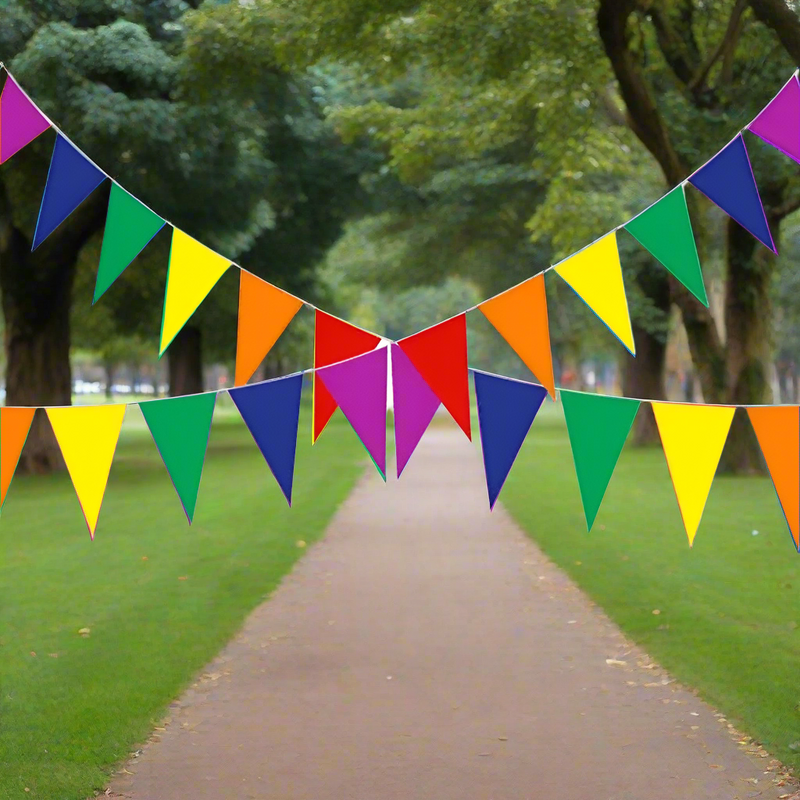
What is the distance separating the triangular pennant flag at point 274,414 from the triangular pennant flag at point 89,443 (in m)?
0.68

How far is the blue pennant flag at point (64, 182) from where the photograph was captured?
6016 mm

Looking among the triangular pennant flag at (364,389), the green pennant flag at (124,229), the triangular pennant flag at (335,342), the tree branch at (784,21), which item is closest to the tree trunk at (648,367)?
the tree branch at (784,21)

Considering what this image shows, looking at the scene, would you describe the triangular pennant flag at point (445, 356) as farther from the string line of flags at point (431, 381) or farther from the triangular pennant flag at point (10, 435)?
the triangular pennant flag at point (10, 435)

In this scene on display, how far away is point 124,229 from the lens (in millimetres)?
5996

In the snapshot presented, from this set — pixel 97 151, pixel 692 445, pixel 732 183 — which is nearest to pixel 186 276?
pixel 692 445

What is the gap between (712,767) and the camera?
4887mm

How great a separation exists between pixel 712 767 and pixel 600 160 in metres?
14.5

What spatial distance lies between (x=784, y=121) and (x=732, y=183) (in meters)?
0.40

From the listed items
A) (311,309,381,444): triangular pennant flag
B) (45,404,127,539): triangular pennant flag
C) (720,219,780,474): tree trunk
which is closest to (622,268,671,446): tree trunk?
(720,219,780,474): tree trunk

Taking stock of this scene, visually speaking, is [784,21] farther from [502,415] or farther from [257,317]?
[257,317]

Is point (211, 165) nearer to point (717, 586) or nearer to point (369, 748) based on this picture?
point (717, 586)

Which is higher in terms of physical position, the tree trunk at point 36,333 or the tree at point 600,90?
the tree at point 600,90

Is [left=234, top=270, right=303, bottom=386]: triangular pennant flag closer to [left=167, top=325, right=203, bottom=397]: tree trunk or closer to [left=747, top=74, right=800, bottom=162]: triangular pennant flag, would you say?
[left=747, top=74, right=800, bottom=162]: triangular pennant flag

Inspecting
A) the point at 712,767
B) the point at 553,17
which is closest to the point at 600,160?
the point at 553,17
